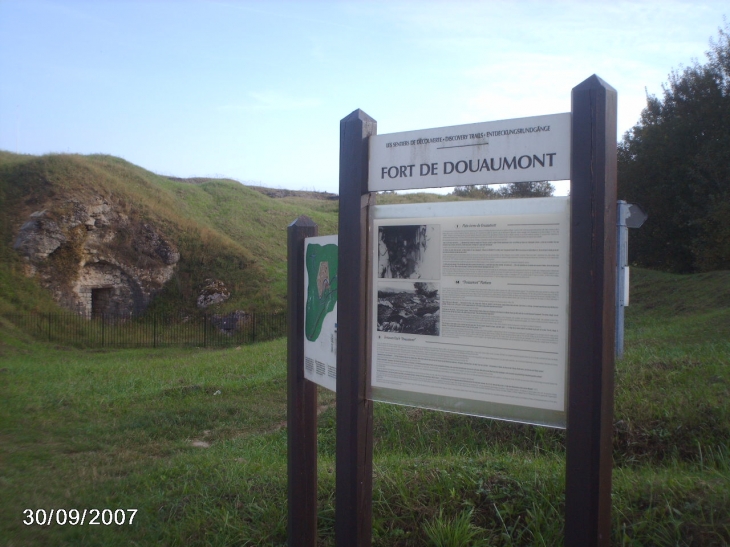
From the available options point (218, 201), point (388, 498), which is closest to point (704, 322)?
point (388, 498)

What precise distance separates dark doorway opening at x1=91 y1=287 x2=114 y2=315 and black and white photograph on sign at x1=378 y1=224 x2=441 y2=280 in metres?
21.4

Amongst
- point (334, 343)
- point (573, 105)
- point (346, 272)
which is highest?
Answer: point (573, 105)

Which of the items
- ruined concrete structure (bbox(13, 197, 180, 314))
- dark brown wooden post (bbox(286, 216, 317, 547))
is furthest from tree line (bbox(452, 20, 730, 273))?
dark brown wooden post (bbox(286, 216, 317, 547))

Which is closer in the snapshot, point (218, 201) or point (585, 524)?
point (585, 524)

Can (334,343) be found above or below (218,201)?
below

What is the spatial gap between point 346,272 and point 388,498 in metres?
1.45

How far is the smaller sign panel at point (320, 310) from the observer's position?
3076mm

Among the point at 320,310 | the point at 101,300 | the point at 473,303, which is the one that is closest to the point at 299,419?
the point at 320,310

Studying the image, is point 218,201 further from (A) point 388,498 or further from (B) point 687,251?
(A) point 388,498

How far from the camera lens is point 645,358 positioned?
6.64 m

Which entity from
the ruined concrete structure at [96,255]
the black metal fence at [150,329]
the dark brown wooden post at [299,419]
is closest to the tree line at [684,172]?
the black metal fence at [150,329]

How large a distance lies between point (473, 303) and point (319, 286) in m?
1.05
